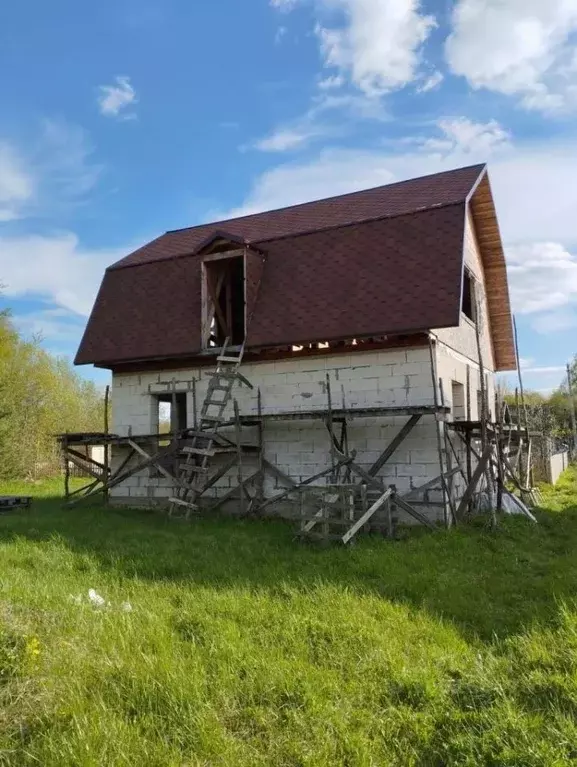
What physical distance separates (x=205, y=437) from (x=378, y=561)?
5.27 metres

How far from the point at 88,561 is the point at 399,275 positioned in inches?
287

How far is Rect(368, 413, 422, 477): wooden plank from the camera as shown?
402 inches

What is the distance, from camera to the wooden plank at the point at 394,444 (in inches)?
402

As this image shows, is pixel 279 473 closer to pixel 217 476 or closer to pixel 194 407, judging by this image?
pixel 217 476

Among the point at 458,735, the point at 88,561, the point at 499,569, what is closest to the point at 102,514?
the point at 88,561

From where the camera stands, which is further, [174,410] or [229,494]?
[174,410]

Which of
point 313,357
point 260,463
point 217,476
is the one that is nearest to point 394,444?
point 313,357

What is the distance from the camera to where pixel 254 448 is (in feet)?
39.4

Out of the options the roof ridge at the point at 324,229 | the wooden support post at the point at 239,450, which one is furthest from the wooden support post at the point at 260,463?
the roof ridge at the point at 324,229

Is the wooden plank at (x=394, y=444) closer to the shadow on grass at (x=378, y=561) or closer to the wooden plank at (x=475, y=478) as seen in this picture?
the wooden plank at (x=475, y=478)

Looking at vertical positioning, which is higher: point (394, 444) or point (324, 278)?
point (324, 278)

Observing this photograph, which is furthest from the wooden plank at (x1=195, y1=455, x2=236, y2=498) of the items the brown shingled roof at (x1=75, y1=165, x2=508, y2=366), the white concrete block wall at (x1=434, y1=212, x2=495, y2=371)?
the white concrete block wall at (x1=434, y1=212, x2=495, y2=371)

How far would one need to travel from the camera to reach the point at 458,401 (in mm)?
12766

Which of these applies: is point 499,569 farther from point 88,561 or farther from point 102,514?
point 102,514
